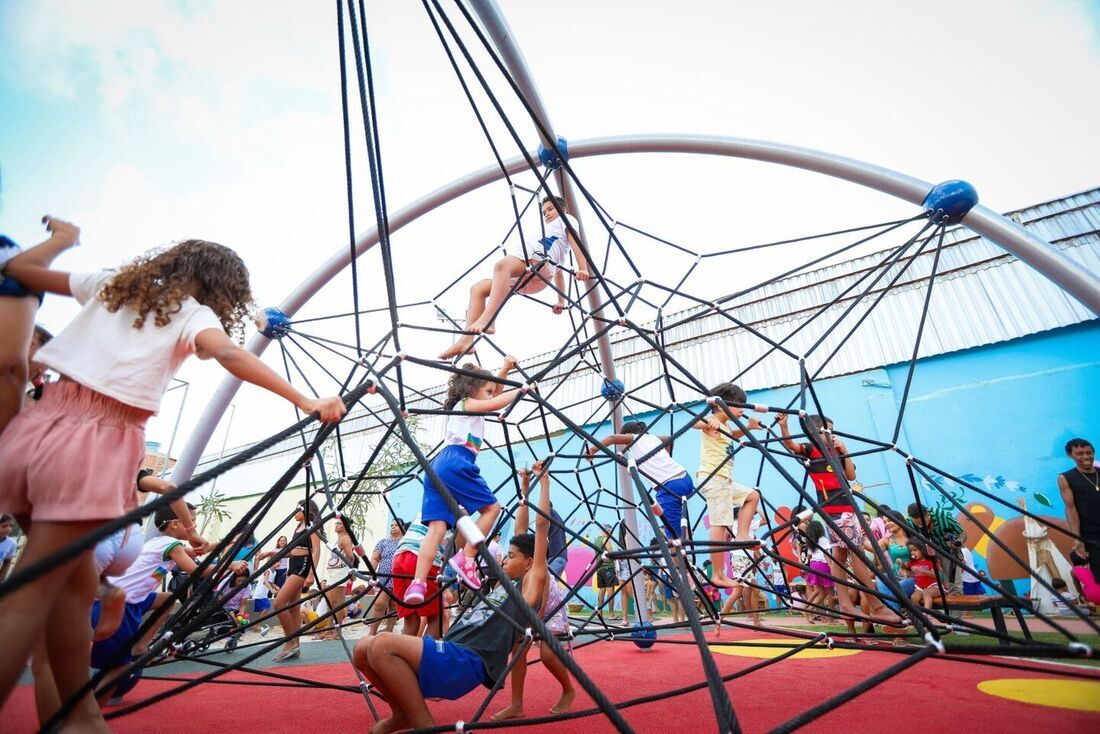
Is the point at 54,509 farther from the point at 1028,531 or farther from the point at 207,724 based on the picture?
the point at 1028,531

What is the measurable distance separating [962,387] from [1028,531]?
195 centimetres

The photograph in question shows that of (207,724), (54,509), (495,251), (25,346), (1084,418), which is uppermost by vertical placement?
(495,251)

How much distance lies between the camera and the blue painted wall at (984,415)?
6453 mm

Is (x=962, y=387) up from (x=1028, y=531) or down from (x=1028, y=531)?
up

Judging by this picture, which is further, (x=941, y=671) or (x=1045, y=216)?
(x=1045, y=216)

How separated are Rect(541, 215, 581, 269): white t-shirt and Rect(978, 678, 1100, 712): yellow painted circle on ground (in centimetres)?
304

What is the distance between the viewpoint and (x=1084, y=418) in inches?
250

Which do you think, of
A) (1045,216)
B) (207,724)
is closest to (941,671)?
(207,724)

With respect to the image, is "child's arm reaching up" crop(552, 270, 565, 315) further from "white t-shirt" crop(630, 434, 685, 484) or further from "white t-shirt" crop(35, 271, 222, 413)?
"white t-shirt" crop(35, 271, 222, 413)

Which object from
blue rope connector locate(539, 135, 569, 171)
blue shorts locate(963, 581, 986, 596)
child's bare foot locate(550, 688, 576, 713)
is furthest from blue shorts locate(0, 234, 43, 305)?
blue shorts locate(963, 581, 986, 596)

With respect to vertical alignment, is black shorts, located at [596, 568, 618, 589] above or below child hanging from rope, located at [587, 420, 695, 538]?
below

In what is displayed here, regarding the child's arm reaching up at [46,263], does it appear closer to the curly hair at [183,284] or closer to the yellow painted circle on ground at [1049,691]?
the curly hair at [183,284]

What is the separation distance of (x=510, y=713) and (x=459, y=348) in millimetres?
1898

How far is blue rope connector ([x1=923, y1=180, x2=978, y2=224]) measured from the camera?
2756 millimetres
